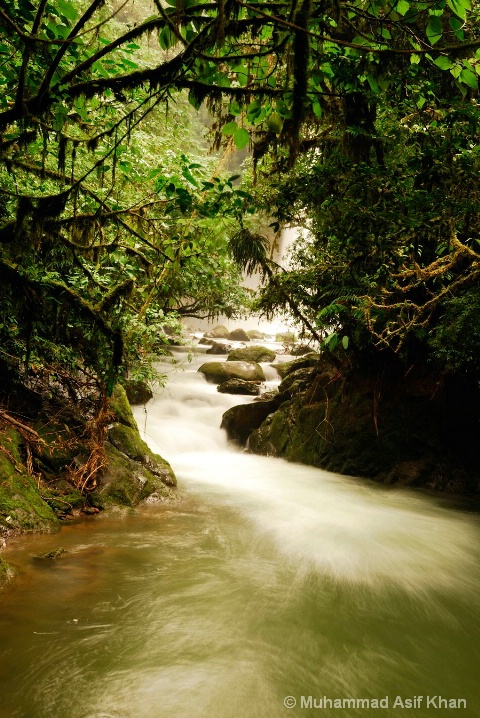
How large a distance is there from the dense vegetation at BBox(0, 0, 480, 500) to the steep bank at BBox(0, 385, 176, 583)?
60 cm

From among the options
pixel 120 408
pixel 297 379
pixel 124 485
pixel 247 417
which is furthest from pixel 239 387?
pixel 124 485

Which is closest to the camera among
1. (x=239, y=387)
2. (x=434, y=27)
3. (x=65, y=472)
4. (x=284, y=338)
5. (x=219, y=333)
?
(x=434, y=27)

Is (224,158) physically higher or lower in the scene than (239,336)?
lower

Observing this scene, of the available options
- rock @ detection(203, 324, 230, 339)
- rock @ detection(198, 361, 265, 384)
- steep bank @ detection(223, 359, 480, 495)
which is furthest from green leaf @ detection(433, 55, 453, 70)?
rock @ detection(203, 324, 230, 339)

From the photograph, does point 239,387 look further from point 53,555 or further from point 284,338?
point 284,338

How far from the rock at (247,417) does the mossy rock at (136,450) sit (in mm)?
4163

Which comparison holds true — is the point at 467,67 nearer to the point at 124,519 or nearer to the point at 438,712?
the point at 438,712

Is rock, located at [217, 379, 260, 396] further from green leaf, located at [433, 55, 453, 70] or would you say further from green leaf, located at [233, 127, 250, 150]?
green leaf, located at [433, 55, 453, 70]

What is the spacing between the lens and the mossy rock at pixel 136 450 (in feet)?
20.5

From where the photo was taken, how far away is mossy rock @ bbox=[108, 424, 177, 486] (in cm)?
623

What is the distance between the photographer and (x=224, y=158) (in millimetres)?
6730

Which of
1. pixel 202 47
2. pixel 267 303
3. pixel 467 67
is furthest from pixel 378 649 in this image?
pixel 267 303

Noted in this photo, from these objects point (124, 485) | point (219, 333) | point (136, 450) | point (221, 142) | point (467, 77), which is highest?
point (219, 333)

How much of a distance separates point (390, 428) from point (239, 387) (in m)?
6.24
